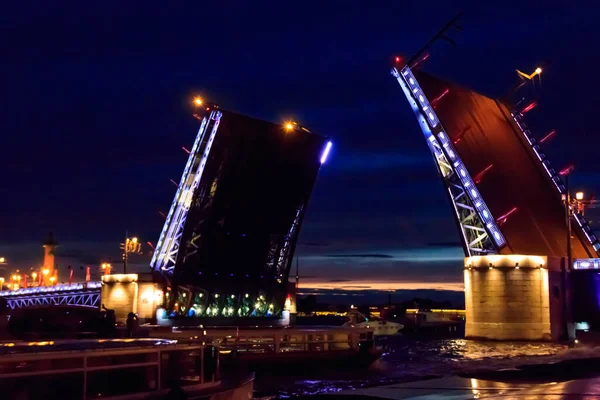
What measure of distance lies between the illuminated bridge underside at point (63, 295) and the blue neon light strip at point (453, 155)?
28682 millimetres

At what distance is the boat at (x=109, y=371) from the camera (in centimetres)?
959

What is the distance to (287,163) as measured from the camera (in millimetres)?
50281

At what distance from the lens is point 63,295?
76.1 m

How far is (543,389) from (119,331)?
919cm

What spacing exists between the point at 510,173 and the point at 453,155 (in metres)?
5.75

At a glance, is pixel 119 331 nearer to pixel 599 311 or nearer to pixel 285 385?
pixel 285 385

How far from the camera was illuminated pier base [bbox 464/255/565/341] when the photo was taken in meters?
43.7

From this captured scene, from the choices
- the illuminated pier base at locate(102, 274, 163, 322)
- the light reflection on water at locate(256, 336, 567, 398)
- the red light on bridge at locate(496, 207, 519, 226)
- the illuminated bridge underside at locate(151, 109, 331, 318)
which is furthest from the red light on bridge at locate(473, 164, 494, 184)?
the illuminated pier base at locate(102, 274, 163, 322)

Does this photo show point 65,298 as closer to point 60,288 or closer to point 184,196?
point 60,288

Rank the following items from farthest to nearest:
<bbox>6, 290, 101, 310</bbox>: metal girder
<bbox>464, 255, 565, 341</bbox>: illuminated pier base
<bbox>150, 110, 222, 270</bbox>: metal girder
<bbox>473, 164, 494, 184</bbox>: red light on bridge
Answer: <bbox>6, 290, 101, 310</bbox>: metal girder < <bbox>150, 110, 222, 270</bbox>: metal girder < <bbox>473, 164, 494, 184</bbox>: red light on bridge < <bbox>464, 255, 565, 341</bbox>: illuminated pier base

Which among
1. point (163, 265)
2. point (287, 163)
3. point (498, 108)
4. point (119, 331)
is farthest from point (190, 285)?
point (119, 331)

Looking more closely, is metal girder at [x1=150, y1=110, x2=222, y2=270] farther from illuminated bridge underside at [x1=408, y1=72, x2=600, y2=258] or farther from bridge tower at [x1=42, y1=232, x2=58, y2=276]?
bridge tower at [x1=42, y1=232, x2=58, y2=276]

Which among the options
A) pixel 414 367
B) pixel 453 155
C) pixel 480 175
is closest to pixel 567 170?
pixel 480 175

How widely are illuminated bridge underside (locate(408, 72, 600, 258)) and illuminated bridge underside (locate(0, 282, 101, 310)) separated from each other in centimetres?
2987
